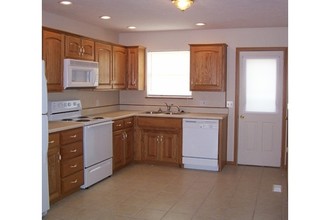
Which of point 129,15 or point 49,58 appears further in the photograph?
point 129,15

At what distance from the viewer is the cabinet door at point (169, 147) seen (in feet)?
20.6

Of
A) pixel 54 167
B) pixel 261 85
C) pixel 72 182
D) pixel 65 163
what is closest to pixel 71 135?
pixel 65 163

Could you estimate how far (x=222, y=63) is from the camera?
247 inches

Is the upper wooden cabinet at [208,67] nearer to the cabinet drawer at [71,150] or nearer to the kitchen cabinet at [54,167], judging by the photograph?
the cabinet drawer at [71,150]

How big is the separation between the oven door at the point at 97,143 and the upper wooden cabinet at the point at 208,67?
1796mm

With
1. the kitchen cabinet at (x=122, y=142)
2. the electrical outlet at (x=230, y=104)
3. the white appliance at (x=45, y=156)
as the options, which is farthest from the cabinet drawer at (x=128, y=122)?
the white appliance at (x=45, y=156)

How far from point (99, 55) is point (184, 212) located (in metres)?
2.91

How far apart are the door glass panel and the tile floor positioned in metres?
1.14

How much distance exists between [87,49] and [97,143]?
4.67 feet

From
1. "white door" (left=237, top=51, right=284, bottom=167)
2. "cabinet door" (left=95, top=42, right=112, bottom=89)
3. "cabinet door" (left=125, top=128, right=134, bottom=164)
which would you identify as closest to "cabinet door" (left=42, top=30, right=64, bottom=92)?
"cabinet door" (left=95, top=42, right=112, bottom=89)

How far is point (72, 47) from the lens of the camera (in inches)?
198
